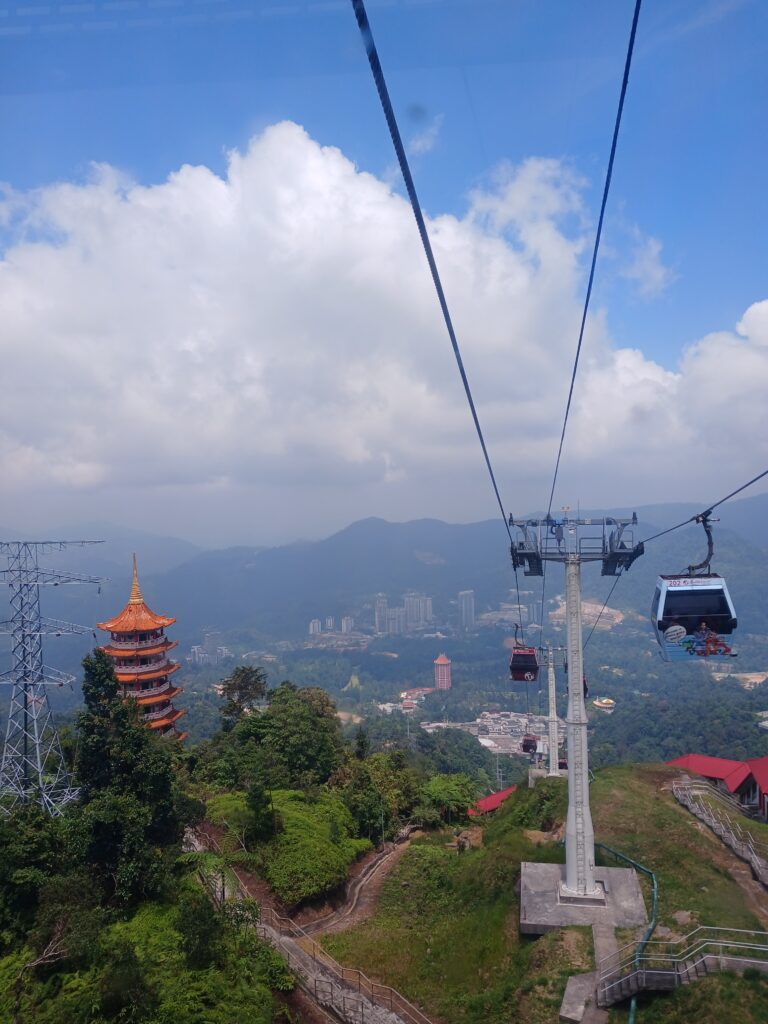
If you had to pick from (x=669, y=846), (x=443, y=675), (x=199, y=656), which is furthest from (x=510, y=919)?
(x=199, y=656)

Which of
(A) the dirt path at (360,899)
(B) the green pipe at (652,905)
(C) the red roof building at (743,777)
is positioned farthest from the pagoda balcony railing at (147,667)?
(C) the red roof building at (743,777)

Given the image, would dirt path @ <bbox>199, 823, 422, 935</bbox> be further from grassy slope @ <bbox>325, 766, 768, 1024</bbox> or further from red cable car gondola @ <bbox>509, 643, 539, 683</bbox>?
red cable car gondola @ <bbox>509, 643, 539, 683</bbox>

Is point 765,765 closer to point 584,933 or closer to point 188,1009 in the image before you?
point 584,933

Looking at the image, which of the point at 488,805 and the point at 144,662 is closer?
the point at 488,805

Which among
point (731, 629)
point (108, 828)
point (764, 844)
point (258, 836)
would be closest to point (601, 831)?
point (764, 844)

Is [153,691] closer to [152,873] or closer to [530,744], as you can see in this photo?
[530,744]
